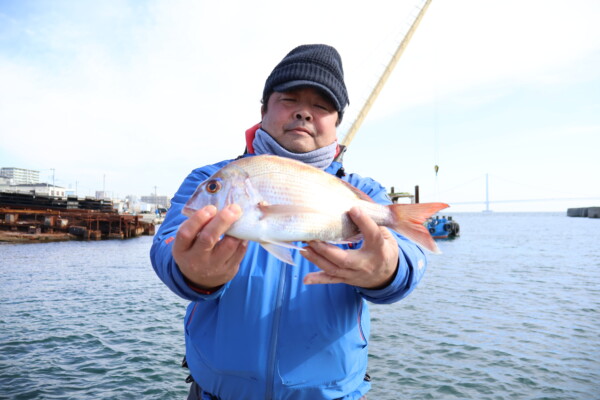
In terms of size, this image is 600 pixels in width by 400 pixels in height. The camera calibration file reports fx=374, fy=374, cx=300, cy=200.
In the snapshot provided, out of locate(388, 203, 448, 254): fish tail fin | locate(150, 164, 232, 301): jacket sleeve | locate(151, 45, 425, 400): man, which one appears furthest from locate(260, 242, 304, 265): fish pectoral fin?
locate(388, 203, 448, 254): fish tail fin

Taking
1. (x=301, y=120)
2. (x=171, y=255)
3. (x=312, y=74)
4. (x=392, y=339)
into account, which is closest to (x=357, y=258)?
(x=171, y=255)

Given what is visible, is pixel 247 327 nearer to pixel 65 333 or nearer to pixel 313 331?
pixel 313 331

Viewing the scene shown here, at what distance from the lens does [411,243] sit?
2.84m

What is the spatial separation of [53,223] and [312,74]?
6199 centimetres

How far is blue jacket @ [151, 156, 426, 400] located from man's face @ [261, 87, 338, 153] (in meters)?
1.05

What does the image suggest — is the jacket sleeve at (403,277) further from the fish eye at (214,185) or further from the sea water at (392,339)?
the sea water at (392,339)

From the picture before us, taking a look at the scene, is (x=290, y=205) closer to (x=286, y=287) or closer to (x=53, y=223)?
(x=286, y=287)

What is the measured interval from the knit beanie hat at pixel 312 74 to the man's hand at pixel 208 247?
1553mm

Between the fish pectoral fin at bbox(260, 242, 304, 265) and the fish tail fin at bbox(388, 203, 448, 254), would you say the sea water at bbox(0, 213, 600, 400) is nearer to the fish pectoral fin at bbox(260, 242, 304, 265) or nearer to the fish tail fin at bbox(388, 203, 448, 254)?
the fish tail fin at bbox(388, 203, 448, 254)

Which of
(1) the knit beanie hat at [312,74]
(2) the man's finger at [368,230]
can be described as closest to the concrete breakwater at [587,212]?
(1) the knit beanie hat at [312,74]

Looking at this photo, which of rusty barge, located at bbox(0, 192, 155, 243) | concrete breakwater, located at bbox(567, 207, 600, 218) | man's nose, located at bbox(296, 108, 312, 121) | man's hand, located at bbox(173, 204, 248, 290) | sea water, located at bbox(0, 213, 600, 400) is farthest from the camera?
concrete breakwater, located at bbox(567, 207, 600, 218)

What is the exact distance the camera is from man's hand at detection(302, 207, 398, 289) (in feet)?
7.22

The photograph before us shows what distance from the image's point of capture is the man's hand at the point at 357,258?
2201mm

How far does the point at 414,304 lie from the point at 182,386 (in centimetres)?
1306
